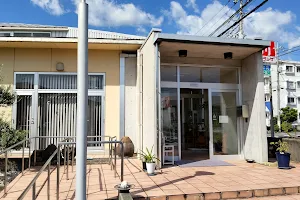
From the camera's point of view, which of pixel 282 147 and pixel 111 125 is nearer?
pixel 282 147

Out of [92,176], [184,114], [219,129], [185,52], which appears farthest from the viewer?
[184,114]

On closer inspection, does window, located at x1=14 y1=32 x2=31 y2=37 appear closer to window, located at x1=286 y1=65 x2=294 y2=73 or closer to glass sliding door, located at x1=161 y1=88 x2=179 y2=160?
→ glass sliding door, located at x1=161 y1=88 x2=179 y2=160

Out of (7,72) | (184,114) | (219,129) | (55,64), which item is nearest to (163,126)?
(184,114)

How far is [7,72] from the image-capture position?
816 cm

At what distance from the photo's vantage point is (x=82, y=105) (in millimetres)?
3174

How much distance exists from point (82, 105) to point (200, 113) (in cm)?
557

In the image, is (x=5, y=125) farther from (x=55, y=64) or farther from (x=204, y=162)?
(x=204, y=162)

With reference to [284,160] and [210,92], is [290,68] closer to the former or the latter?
[210,92]

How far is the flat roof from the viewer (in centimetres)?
607

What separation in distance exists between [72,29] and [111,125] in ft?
20.2

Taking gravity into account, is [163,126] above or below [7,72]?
below

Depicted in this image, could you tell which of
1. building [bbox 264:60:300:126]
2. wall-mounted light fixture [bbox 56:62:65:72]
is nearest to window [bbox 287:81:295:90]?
building [bbox 264:60:300:126]

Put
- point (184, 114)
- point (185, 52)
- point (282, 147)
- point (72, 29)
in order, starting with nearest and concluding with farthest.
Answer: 1. point (282, 147)
2. point (185, 52)
3. point (184, 114)
4. point (72, 29)

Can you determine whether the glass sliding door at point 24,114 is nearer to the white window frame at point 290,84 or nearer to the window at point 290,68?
the white window frame at point 290,84
